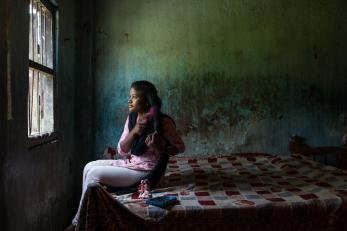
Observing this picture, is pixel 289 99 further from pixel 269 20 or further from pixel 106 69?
pixel 106 69

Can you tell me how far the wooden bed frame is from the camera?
15.4ft

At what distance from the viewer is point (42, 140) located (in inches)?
130

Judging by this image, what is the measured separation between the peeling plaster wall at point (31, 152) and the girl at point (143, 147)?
15.6 inches

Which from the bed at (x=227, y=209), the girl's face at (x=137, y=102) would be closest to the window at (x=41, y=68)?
the girl's face at (x=137, y=102)

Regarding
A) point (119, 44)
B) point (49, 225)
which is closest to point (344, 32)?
point (119, 44)

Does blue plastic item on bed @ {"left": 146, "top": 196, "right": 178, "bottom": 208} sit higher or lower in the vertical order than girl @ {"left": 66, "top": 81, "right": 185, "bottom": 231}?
lower

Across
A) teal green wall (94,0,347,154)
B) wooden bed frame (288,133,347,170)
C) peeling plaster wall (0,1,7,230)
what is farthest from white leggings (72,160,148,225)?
wooden bed frame (288,133,347,170)

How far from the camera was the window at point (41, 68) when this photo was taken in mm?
3234

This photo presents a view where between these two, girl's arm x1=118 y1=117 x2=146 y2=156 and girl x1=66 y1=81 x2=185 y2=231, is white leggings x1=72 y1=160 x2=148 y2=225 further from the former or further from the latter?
girl's arm x1=118 y1=117 x2=146 y2=156

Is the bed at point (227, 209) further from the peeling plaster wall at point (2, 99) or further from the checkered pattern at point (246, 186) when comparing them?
the peeling plaster wall at point (2, 99)

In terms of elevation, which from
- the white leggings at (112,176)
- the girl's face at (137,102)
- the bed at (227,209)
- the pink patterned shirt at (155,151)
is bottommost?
the bed at (227,209)

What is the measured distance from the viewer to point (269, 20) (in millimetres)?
5148

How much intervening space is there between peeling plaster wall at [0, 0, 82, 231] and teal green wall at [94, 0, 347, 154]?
0.74 m

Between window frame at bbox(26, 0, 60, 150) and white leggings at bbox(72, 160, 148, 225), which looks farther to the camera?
window frame at bbox(26, 0, 60, 150)
